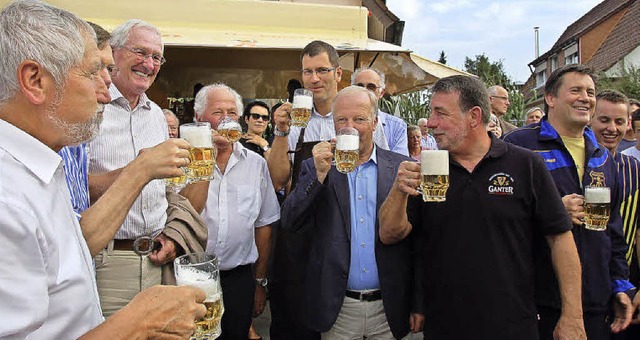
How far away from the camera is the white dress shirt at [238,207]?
Answer: 3352 millimetres

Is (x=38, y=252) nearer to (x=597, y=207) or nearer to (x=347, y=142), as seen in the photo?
(x=347, y=142)

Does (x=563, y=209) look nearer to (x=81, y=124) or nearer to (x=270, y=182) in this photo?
(x=270, y=182)

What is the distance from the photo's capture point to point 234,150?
359cm

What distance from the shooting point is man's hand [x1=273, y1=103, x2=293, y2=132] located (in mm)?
3490

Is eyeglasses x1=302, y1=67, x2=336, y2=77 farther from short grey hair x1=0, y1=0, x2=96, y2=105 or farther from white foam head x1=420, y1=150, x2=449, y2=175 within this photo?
short grey hair x1=0, y1=0, x2=96, y2=105

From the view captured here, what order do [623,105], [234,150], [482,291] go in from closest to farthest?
[482,291] < [234,150] < [623,105]

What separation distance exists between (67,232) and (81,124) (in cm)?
34

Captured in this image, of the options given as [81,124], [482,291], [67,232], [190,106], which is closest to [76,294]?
[67,232]

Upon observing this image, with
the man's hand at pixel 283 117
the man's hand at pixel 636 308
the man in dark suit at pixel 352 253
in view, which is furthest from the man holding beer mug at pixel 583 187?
the man's hand at pixel 283 117

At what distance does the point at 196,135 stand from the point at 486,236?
153 centimetres

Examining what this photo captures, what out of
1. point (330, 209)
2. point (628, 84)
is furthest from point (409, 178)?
point (628, 84)

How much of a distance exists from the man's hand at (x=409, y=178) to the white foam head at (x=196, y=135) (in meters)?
0.95

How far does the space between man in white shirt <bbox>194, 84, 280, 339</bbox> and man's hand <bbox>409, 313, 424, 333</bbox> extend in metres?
1.18

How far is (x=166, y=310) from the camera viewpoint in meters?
1.40
